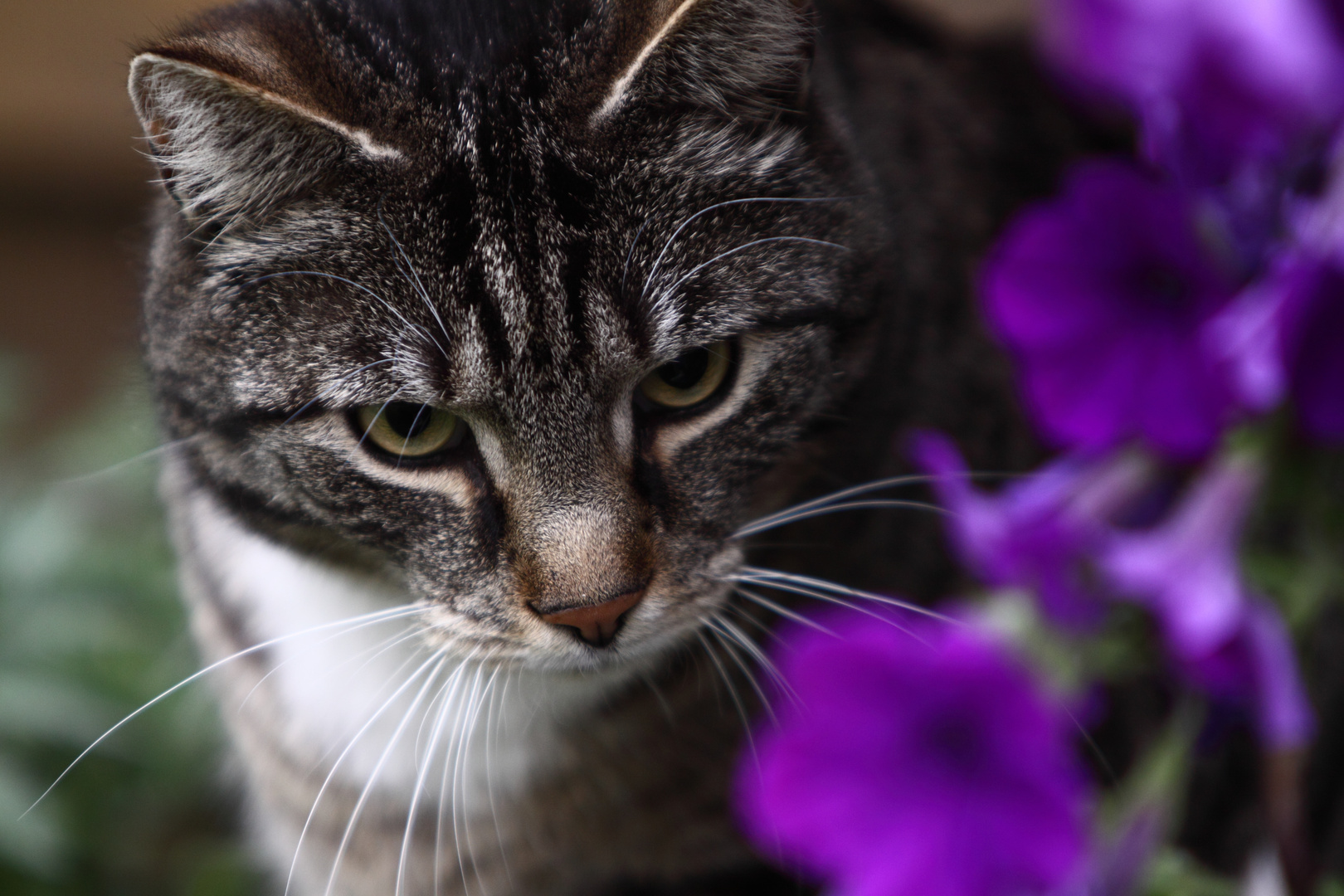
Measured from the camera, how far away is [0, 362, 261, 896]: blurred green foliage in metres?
1.58

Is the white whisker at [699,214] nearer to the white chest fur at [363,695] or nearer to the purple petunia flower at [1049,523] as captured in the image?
the white chest fur at [363,695]

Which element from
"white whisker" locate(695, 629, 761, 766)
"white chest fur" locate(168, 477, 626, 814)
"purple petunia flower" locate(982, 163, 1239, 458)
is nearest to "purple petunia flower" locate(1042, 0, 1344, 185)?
"purple petunia flower" locate(982, 163, 1239, 458)

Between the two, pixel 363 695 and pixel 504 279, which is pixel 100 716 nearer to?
pixel 363 695

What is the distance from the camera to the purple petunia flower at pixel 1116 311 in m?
0.34

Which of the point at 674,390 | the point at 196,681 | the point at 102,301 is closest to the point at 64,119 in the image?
the point at 102,301

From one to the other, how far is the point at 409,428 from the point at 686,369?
0.25 meters

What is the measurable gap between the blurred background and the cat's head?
14 centimetres

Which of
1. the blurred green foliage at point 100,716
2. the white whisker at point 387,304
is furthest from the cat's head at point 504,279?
the blurred green foliage at point 100,716

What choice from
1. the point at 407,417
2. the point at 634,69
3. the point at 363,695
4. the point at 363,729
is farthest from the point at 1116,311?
the point at 363,695

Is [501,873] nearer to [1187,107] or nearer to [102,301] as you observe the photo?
[1187,107]

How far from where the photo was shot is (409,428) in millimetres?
986

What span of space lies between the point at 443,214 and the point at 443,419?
6.9 inches

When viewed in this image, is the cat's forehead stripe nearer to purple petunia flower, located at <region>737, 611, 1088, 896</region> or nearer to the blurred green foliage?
purple petunia flower, located at <region>737, 611, 1088, 896</region>

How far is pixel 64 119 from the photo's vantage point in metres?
2.67
